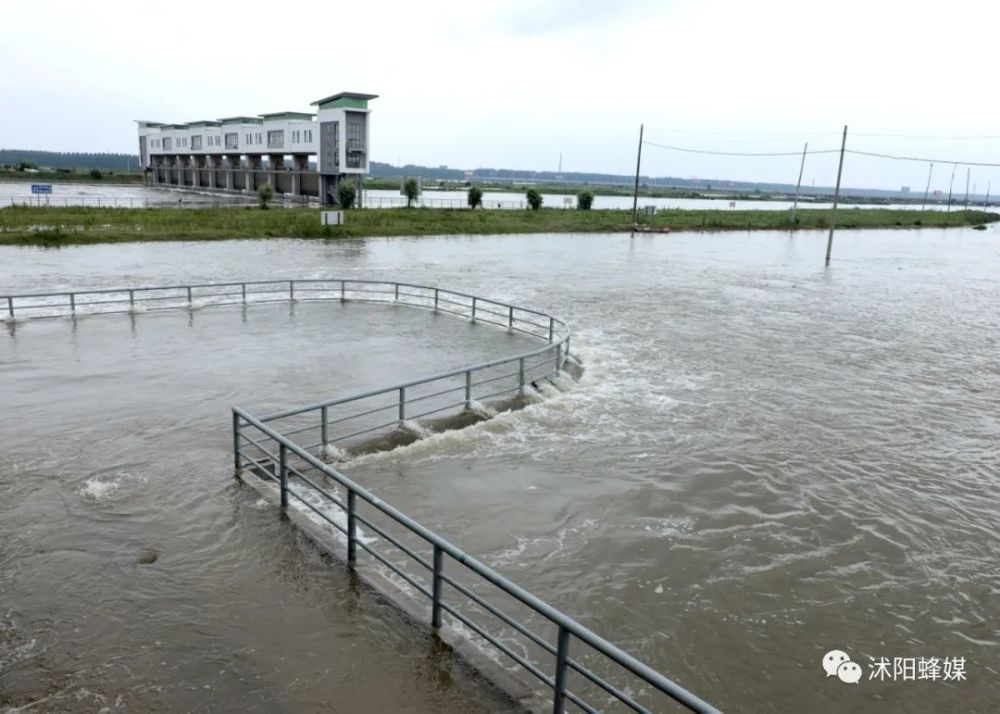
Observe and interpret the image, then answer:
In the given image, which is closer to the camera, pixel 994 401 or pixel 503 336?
pixel 994 401

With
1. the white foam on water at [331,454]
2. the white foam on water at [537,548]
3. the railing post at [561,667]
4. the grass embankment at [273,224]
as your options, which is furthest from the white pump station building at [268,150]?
the railing post at [561,667]

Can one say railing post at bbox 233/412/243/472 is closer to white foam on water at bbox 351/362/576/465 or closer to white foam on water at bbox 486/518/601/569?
white foam on water at bbox 351/362/576/465

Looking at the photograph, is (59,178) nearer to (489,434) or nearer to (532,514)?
(489,434)

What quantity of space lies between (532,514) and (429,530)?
1658 mm

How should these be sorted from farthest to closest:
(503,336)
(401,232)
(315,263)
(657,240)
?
1. (657,240)
2. (401,232)
3. (315,263)
4. (503,336)

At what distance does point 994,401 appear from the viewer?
1655cm

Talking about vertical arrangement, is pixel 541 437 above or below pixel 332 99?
below

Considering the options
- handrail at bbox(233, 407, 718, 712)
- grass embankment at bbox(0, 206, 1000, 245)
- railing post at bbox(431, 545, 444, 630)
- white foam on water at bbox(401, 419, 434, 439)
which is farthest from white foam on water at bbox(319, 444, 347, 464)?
grass embankment at bbox(0, 206, 1000, 245)

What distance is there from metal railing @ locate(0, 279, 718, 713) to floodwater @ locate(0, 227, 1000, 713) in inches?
16.3

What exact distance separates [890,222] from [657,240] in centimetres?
5365

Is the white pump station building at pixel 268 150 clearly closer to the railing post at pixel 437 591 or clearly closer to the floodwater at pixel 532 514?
the floodwater at pixel 532 514

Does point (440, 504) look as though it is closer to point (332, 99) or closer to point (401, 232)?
point (401, 232)

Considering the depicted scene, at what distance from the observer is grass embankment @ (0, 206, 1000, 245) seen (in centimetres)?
4431

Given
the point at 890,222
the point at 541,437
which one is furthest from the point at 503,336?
the point at 890,222
